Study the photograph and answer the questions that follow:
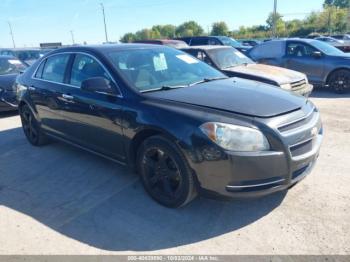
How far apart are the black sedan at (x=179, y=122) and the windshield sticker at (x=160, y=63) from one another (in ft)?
0.05

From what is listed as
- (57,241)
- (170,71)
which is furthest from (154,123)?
(57,241)

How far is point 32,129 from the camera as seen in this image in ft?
18.9

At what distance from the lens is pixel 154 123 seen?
131 inches

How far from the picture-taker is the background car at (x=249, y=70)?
282 inches

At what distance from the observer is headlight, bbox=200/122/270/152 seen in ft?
9.61

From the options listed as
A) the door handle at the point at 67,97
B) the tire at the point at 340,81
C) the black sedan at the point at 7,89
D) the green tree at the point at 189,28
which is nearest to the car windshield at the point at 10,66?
the black sedan at the point at 7,89

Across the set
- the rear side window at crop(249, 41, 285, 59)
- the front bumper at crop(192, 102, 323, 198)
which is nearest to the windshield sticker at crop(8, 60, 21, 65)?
the rear side window at crop(249, 41, 285, 59)

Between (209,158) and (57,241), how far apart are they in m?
1.56

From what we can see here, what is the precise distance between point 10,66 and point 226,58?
594cm

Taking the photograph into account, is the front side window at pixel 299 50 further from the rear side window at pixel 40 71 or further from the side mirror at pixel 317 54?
the rear side window at pixel 40 71

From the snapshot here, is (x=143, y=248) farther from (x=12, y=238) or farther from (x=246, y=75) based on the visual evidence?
(x=246, y=75)

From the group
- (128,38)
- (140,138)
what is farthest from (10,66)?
(128,38)

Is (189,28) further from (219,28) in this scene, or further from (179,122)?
(179,122)

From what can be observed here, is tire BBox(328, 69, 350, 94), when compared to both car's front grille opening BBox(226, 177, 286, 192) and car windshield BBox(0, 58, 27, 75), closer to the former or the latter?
car's front grille opening BBox(226, 177, 286, 192)
